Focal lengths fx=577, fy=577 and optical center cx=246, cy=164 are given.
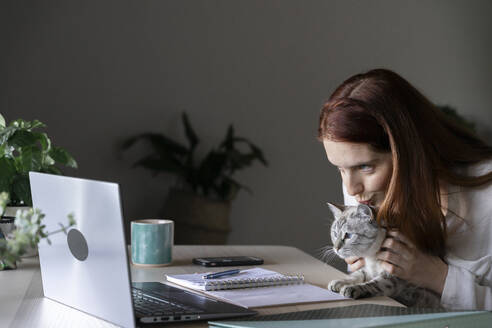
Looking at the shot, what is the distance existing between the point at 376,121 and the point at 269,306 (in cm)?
50

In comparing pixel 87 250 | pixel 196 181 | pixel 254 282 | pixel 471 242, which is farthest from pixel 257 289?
pixel 196 181

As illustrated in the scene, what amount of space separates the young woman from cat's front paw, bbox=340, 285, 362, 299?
5.2 inches

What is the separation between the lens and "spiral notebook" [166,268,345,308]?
3.55 feet

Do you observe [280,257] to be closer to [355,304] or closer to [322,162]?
[355,304]

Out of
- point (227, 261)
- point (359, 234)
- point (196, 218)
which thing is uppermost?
point (359, 234)

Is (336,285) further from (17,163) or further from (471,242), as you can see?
(17,163)

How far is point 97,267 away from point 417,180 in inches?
28.4

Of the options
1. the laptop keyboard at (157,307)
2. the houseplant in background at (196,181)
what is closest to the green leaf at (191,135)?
the houseplant in background at (196,181)

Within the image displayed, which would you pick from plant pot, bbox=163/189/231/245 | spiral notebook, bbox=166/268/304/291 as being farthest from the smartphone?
plant pot, bbox=163/189/231/245

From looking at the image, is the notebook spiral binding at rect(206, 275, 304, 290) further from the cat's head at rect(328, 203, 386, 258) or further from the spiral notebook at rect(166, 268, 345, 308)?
the cat's head at rect(328, 203, 386, 258)

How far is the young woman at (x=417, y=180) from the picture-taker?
1.27m

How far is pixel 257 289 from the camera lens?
3.82ft

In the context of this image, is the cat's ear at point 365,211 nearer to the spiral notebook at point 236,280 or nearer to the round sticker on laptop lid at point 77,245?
the spiral notebook at point 236,280

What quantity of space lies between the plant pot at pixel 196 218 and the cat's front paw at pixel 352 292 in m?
2.32
